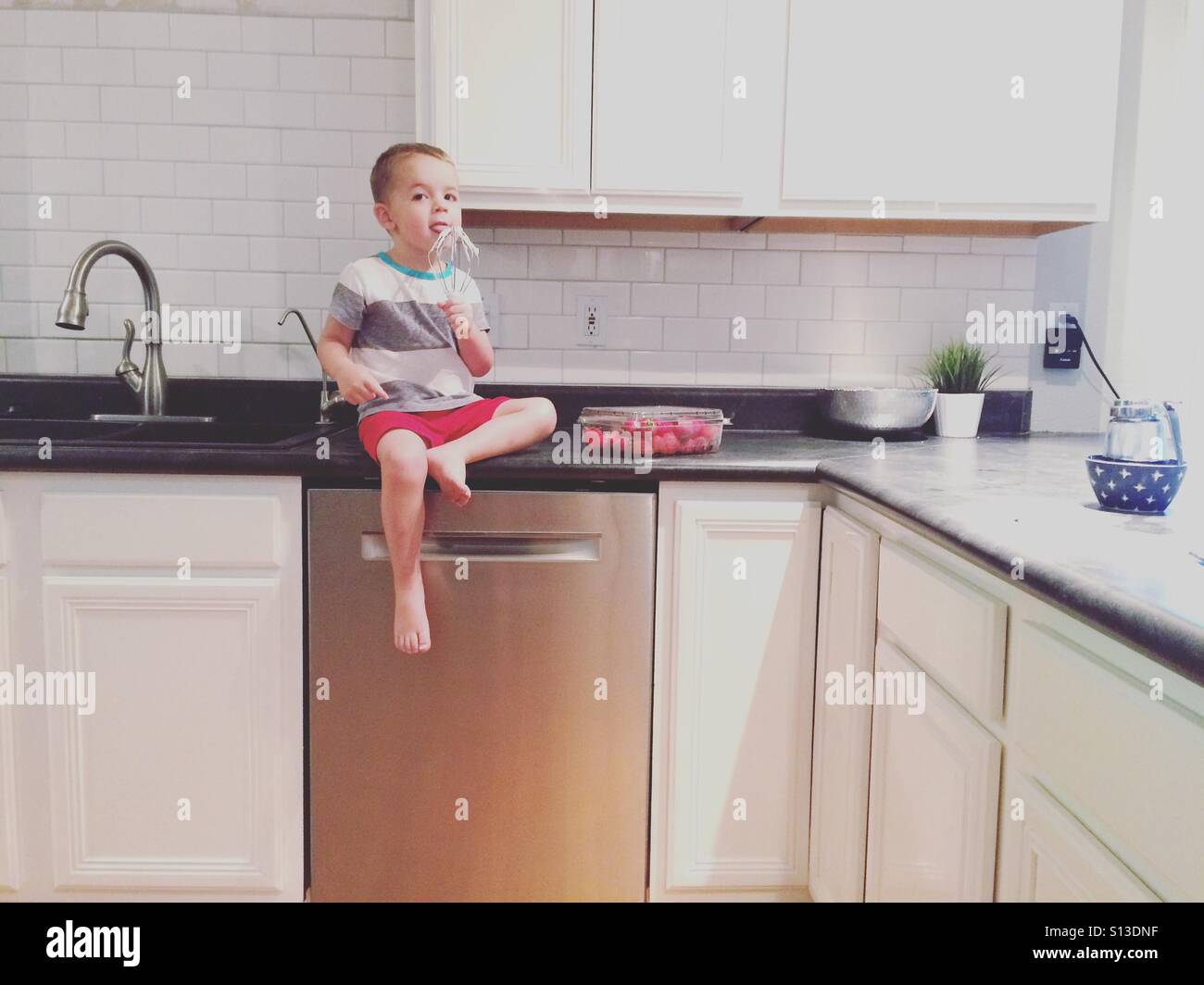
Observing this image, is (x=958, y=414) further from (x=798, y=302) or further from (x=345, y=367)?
(x=345, y=367)

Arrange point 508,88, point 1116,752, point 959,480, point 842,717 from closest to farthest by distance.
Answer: point 1116,752, point 959,480, point 842,717, point 508,88

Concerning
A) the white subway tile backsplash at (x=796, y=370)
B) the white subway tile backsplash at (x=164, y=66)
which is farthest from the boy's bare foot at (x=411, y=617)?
the white subway tile backsplash at (x=164, y=66)

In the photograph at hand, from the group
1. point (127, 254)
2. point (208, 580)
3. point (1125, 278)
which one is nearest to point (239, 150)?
point (127, 254)

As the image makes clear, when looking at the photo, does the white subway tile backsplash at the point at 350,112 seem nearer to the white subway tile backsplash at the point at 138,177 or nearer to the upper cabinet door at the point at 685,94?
the white subway tile backsplash at the point at 138,177

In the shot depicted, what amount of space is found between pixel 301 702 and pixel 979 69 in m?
1.81

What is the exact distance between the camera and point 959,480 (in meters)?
1.39

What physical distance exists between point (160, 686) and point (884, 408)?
1.53 m

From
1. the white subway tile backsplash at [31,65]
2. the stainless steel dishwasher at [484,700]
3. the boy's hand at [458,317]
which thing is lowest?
the stainless steel dishwasher at [484,700]

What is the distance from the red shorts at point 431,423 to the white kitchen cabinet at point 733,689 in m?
0.36

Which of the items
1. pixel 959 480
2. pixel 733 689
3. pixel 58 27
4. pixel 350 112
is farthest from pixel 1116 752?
pixel 58 27

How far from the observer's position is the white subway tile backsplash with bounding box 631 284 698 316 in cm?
215

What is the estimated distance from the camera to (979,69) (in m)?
1.80

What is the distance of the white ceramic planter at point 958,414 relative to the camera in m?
2.04

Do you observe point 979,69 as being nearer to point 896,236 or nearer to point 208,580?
point 896,236
